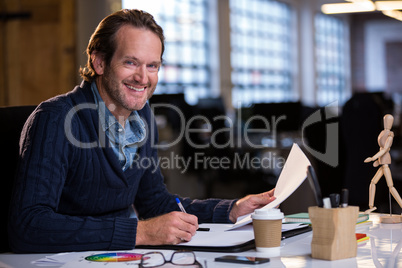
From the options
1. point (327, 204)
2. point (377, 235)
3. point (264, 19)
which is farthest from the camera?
point (264, 19)

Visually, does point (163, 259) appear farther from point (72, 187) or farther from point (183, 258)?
point (72, 187)

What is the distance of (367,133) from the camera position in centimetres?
322

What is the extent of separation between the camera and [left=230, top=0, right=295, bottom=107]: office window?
10.4m

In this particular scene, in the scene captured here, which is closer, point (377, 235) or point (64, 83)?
point (377, 235)

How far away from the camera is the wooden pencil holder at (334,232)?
1.03 meters

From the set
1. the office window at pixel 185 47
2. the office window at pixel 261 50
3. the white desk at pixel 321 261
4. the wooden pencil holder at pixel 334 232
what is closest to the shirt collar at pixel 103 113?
the white desk at pixel 321 261

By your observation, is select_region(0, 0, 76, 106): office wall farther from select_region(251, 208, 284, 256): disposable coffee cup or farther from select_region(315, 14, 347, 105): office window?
select_region(315, 14, 347, 105): office window

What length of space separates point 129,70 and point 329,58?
43.8 ft

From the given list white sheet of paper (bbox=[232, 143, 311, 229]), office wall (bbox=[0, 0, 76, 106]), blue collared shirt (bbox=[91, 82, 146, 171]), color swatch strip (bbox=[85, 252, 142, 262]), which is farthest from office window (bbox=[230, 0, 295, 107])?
color swatch strip (bbox=[85, 252, 142, 262])

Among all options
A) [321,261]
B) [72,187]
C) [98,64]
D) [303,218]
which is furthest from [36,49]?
[321,261]

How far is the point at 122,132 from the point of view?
1660mm

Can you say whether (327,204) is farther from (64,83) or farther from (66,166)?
(64,83)

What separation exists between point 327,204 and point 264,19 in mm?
10846

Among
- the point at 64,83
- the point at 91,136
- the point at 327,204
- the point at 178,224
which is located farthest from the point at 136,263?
the point at 64,83
